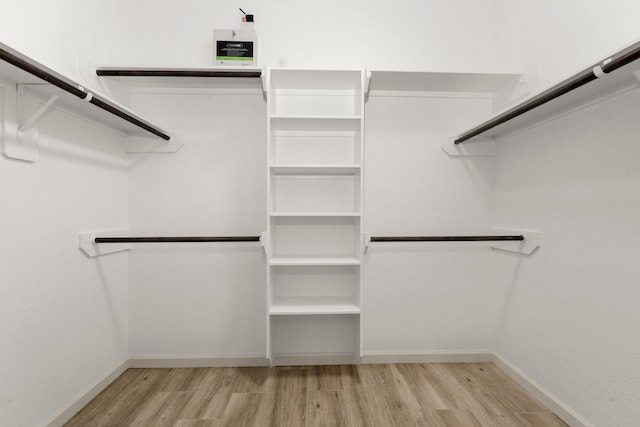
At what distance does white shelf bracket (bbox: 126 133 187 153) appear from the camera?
203 cm

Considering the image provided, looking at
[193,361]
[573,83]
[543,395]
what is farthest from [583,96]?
[193,361]

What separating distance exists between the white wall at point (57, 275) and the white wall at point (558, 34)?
6.96 feet

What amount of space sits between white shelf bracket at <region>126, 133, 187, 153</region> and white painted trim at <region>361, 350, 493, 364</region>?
1.81m

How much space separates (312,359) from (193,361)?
0.75 m

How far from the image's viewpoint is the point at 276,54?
2.09m

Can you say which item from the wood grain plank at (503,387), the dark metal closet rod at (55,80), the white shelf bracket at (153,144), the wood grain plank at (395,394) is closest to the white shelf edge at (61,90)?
the dark metal closet rod at (55,80)

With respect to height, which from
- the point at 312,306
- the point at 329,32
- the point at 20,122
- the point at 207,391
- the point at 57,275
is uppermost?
the point at 329,32

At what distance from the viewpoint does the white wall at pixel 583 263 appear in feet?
4.11

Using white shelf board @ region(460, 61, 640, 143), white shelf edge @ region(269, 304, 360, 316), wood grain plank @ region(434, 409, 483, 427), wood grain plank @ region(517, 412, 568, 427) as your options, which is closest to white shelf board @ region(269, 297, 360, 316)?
white shelf edge @ region(269, 304, 360, 316)

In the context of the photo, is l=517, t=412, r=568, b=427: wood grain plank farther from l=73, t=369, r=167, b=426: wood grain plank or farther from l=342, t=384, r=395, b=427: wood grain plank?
l=73, t=369, r=167, b=426: wood grain plank

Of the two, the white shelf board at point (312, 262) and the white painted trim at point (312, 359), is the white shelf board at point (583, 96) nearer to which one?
the white shelf board at point (312, 262)

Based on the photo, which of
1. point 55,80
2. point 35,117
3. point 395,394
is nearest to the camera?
point 55,80

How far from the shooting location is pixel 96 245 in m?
1.71

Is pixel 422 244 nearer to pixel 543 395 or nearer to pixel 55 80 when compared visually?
pixel 543 395
